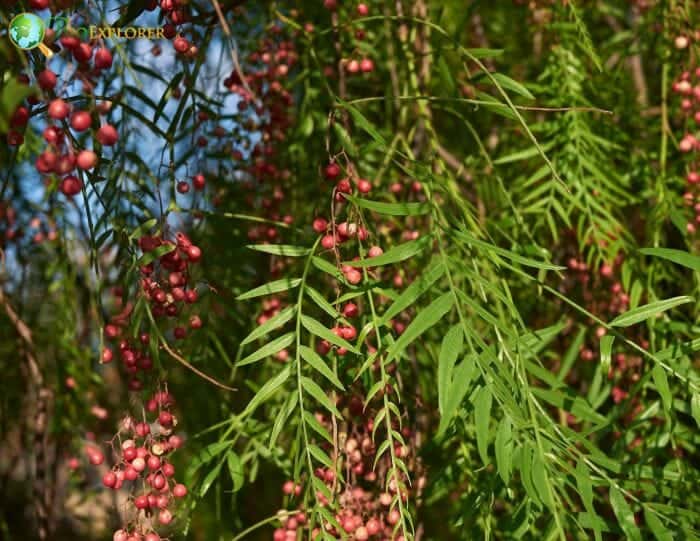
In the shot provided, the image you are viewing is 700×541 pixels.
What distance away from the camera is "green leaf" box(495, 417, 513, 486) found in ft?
2.08

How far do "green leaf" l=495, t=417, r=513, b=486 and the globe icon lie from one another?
1.68ft

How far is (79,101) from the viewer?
0.73 metres

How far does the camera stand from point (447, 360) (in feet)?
2.08

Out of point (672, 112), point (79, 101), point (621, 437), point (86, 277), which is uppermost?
point (79, 101)

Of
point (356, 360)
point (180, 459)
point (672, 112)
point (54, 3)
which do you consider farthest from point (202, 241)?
point (180, 459)

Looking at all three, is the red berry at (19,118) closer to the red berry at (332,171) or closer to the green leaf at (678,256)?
the red berry at (332,171)

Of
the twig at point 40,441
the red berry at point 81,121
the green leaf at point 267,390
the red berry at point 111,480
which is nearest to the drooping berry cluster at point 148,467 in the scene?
the red berry at point 111,480

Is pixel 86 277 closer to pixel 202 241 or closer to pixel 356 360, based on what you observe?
pixel 202 241

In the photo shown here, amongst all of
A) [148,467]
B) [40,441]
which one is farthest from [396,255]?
[40,441]

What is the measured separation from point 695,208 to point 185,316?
75cm

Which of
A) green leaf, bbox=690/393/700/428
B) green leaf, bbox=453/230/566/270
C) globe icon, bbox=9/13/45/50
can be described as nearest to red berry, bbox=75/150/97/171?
globe icon, bbox=9/13/45/50

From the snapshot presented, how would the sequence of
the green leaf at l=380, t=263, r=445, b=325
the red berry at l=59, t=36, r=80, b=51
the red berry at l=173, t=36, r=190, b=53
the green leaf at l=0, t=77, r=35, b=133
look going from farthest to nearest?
the red berry at l=173, t=36, r=190, b=53 → the green leaf at l=380, t=263, r=445, b=325 → the red berry at l=59, t=36, r=80, b=51 → the green leaf at l=0, t=77, r=35, b=133

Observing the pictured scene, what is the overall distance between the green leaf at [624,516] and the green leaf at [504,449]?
5.1 inches

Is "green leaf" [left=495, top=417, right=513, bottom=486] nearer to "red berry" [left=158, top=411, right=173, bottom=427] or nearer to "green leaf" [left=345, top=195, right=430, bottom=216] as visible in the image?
"green leaf" [left=345, top=195, right=430, bottom=216]
